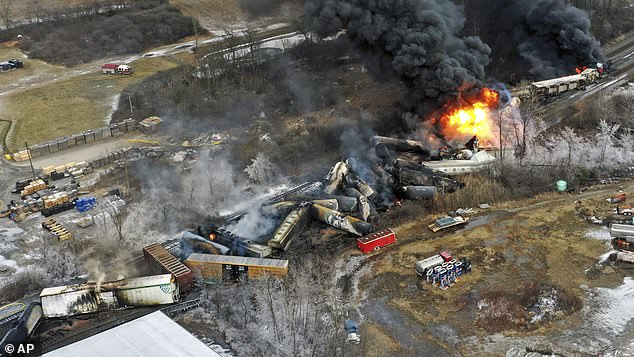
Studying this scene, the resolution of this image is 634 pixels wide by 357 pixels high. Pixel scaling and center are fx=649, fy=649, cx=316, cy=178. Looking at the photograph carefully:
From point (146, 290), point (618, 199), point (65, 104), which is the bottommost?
point (618, 199)

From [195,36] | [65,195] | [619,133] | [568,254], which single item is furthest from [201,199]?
A: [195,36]

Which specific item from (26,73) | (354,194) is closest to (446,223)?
(354,194)

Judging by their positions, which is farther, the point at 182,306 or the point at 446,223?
the point at 446,223

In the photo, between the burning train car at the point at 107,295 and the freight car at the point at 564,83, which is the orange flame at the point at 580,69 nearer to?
the freight car at the point at 564,83

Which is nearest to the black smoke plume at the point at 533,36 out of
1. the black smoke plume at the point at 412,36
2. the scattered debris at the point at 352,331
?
the black smoke plume at the point at 412,36

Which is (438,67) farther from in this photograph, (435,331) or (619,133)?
(435,331)

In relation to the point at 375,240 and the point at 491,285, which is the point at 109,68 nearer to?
the point at 375,240
